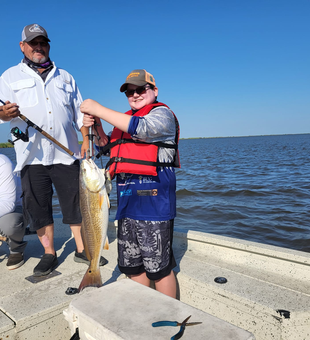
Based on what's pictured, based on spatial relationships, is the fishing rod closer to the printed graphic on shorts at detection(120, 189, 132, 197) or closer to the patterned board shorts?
the printed graphic on shorts at detection(120, 189, 132, 197)

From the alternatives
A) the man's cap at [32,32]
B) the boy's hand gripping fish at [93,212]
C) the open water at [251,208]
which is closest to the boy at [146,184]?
the boy's hand gripping fish at [93,212]

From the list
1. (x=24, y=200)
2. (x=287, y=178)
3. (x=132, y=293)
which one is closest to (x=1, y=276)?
(x=24, y=200)

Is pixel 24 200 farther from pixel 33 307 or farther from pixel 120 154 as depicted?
pixel 120 154

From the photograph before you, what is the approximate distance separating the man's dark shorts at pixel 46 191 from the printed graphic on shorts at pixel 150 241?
3.63 feet

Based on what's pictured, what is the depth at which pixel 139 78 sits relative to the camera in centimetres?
265

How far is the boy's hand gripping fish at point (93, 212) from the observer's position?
2.47 metres

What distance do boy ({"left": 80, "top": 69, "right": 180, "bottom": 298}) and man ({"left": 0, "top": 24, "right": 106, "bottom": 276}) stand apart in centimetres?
86

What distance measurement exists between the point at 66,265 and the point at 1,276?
0.71m

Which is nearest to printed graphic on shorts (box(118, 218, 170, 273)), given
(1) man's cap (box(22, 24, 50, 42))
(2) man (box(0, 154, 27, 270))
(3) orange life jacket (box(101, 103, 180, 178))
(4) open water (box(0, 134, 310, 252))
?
(3) orange life jacket (box(101, 103, 180, 178))

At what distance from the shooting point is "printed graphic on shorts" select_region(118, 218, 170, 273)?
2674 millimetres

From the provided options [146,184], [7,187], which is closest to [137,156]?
[146,184]

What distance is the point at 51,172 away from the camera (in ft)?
11.8

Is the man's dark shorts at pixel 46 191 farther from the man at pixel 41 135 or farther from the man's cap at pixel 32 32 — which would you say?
the man's cap at pixel 32 32

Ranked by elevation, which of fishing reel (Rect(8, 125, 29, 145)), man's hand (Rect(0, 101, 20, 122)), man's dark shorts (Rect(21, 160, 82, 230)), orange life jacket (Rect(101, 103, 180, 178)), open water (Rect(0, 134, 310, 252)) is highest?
man's hand (Rect(0, 101, 20, 122))
